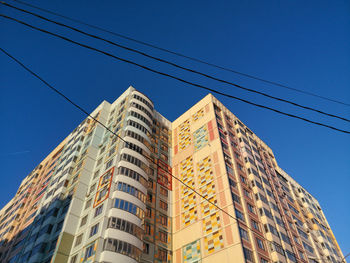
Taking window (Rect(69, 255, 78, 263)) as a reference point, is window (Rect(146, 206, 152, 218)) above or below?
above

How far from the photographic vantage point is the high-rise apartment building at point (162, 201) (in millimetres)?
36031

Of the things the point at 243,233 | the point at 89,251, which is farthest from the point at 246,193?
the point at 89,251

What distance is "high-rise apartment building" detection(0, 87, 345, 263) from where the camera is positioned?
3603 cm

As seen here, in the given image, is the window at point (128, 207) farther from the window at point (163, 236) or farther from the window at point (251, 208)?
the window at point (251, 208)

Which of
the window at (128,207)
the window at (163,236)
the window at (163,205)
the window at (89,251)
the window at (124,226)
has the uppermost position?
the window at (163,205)

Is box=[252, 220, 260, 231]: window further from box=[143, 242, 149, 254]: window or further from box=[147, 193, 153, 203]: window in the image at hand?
box=[147, 193, 153, 203]: window

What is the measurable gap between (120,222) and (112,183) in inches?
257

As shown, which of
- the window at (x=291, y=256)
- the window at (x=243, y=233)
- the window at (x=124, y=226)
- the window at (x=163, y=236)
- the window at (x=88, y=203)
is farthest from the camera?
the window at (x=163, y=236)

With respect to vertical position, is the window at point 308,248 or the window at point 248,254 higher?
the window at point 308,248

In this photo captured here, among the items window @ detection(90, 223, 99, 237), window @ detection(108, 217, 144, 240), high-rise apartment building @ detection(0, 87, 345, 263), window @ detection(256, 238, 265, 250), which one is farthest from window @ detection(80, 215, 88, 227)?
window @ detection(256, 238, 265, 250)

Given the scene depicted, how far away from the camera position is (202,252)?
37.8m

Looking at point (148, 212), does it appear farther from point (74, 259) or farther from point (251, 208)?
point (251, 208)

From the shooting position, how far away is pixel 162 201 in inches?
1857

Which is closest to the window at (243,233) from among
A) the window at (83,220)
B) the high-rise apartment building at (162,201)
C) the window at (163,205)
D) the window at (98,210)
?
the high-rise apartment building at (162,201)
